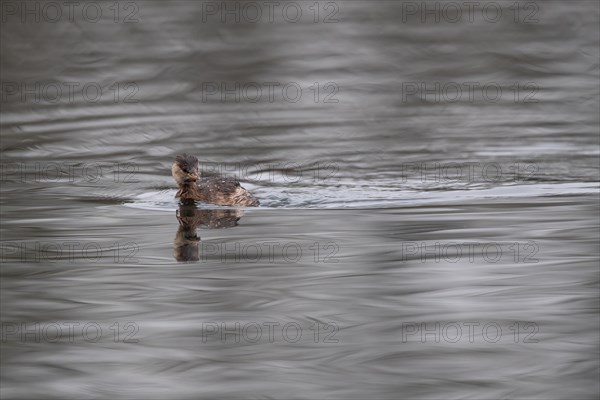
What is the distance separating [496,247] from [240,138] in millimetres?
4764

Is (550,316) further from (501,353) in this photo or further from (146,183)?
(146,183)

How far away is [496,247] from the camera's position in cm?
934

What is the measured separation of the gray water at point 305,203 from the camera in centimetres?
721

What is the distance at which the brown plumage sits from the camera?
435 inches
